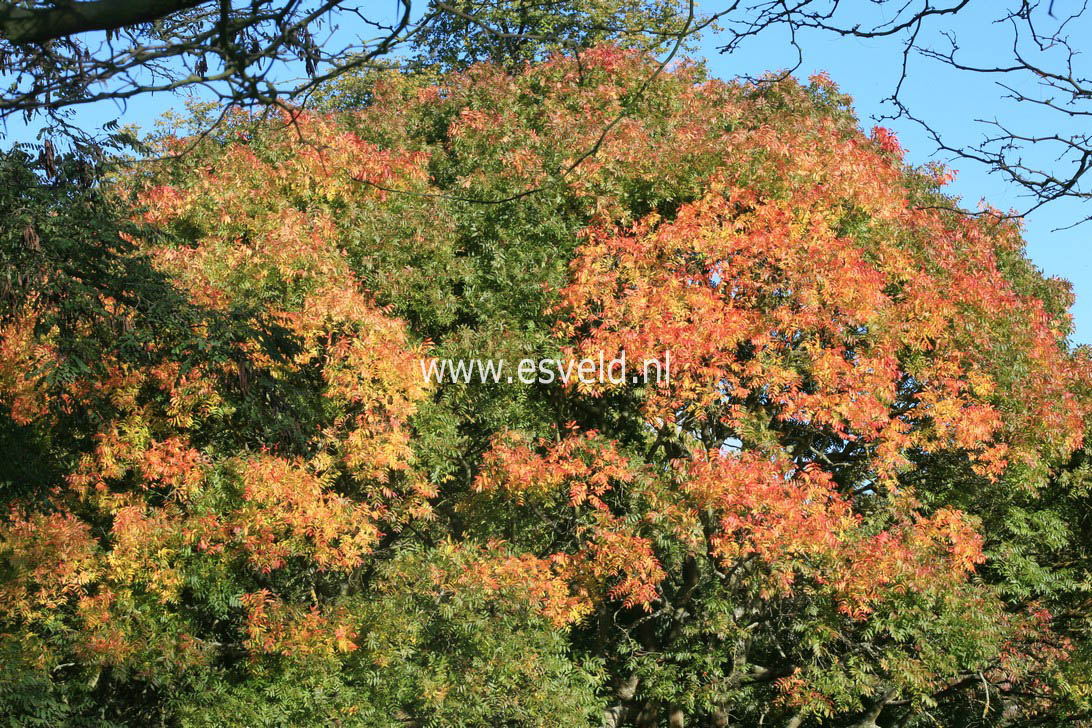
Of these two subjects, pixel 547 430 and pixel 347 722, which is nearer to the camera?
pixel 347 722

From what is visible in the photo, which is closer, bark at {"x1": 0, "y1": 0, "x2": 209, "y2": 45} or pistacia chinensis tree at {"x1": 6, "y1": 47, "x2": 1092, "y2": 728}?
bark at {"x1": 0, "y1": 0, "x2": 209, "y2": 45}

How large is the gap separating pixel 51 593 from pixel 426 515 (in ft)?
13.2

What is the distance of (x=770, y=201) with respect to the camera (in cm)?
1347

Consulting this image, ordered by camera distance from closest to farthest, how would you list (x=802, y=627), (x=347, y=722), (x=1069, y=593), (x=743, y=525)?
(x=347, y=722) → (x=743, y=525) → (x=802, y=627) → (x=1069, y=593)

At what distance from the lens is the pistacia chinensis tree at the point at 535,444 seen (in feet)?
36.9

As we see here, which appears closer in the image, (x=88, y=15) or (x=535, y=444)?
(x=88, y=15)

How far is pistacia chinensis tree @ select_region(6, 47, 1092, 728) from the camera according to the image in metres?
11.2

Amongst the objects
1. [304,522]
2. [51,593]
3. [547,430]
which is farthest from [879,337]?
[51,593]

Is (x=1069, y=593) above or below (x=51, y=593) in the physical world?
above

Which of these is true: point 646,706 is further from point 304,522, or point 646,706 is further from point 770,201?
point 770,201

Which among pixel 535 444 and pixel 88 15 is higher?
pixel 535 444

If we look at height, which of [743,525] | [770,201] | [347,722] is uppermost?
[770,201]

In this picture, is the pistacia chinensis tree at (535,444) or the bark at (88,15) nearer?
the bark at (88,15)

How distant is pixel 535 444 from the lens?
13117 millimetres
